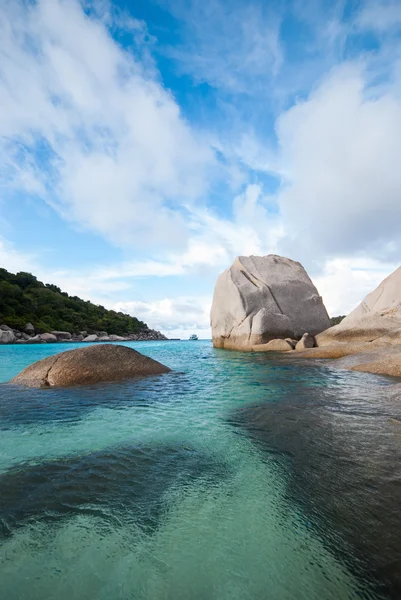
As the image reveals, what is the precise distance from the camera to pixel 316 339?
67.7 feet

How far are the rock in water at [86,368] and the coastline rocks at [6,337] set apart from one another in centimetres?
4793

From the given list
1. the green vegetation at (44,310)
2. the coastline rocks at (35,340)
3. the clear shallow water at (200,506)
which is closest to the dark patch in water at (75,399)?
the clear shallow water at (200,506)

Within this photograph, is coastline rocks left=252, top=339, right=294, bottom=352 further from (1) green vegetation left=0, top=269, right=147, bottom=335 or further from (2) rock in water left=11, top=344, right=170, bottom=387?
(1) green vegetation left=0, top=269, right=147, bottom=335

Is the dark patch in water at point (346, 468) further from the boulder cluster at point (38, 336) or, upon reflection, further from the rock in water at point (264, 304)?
the boulder cluster at point (38, 336)

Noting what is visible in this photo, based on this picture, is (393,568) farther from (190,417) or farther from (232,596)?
(190,417)

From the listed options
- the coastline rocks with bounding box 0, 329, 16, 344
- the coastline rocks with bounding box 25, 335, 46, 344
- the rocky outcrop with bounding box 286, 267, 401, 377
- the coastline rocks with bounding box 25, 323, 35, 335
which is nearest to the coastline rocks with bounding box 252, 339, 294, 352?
the rocky outcrop with bounding box 286, 267, 401, 377

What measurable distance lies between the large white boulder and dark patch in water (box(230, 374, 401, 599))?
1164cm

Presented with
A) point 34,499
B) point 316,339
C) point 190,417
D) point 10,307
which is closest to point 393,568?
point 34,499

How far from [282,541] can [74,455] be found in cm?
278

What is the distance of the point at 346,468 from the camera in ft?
11.0

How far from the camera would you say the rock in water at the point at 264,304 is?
24.0 m

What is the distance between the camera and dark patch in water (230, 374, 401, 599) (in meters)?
2.10

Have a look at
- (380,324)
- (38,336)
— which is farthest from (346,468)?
(38,336)

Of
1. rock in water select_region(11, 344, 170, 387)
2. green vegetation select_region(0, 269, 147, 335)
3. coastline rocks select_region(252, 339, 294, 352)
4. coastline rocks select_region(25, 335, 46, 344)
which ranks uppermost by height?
green vegetation select_region(0, 269, 147, 335)
